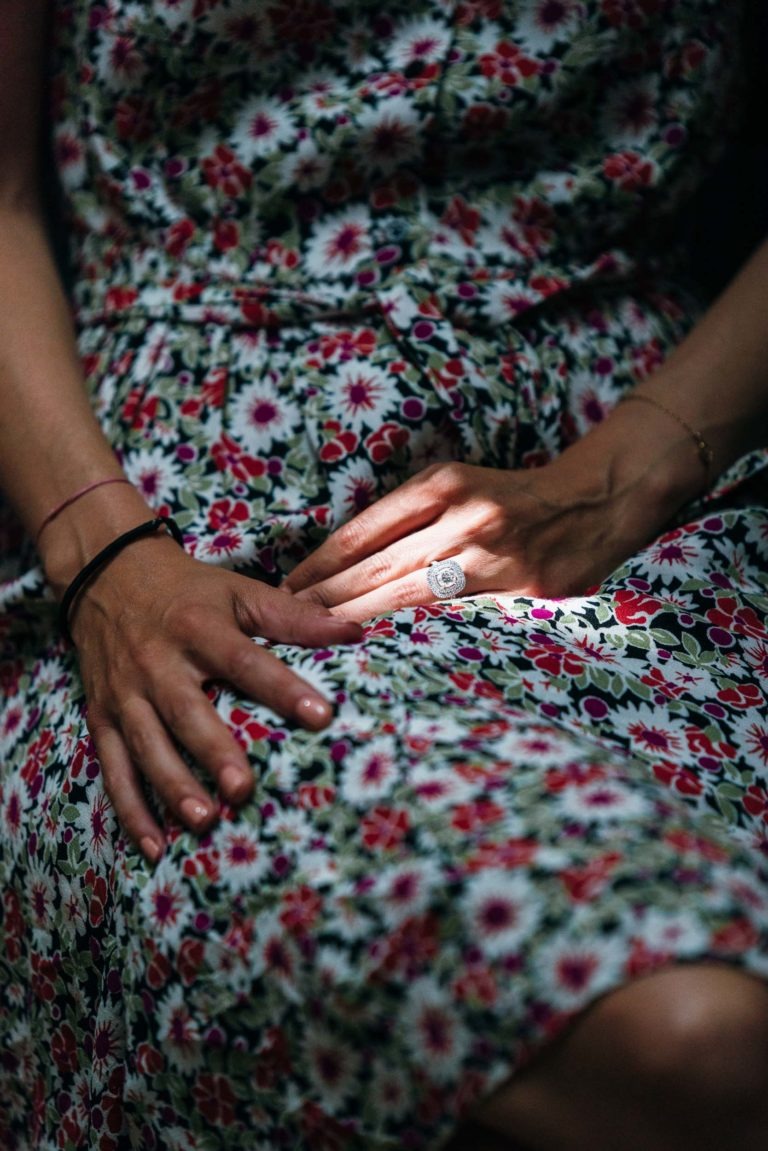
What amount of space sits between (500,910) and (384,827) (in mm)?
84

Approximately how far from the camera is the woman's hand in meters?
0.82

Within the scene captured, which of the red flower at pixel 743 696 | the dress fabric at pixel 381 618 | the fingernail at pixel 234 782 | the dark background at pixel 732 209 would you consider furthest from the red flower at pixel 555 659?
the dark background at pixel 732 209

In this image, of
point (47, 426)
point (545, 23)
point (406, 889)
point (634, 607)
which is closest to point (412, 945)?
point (406, 889)

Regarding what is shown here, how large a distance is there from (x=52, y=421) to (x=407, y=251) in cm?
35

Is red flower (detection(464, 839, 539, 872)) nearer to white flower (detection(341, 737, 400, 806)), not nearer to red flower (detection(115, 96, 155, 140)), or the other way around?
white flower (detection(341, 737, 400, 806))

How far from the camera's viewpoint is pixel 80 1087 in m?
0.76

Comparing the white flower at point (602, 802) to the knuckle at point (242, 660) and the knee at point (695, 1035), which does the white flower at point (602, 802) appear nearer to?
the knee at point (695, 1035)

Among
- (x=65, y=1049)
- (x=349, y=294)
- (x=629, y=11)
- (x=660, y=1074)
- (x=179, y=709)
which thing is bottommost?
(x=65, y=1049)

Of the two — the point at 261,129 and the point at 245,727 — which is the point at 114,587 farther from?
the point at 261,129

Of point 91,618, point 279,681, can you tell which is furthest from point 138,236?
point 279,681

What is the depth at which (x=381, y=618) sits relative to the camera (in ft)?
2.47

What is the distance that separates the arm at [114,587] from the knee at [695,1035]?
248 mm

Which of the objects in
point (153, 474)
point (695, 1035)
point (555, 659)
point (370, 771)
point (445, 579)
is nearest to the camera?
point (695, 1035)

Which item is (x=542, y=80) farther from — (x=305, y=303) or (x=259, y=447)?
(x=259, y=447)
